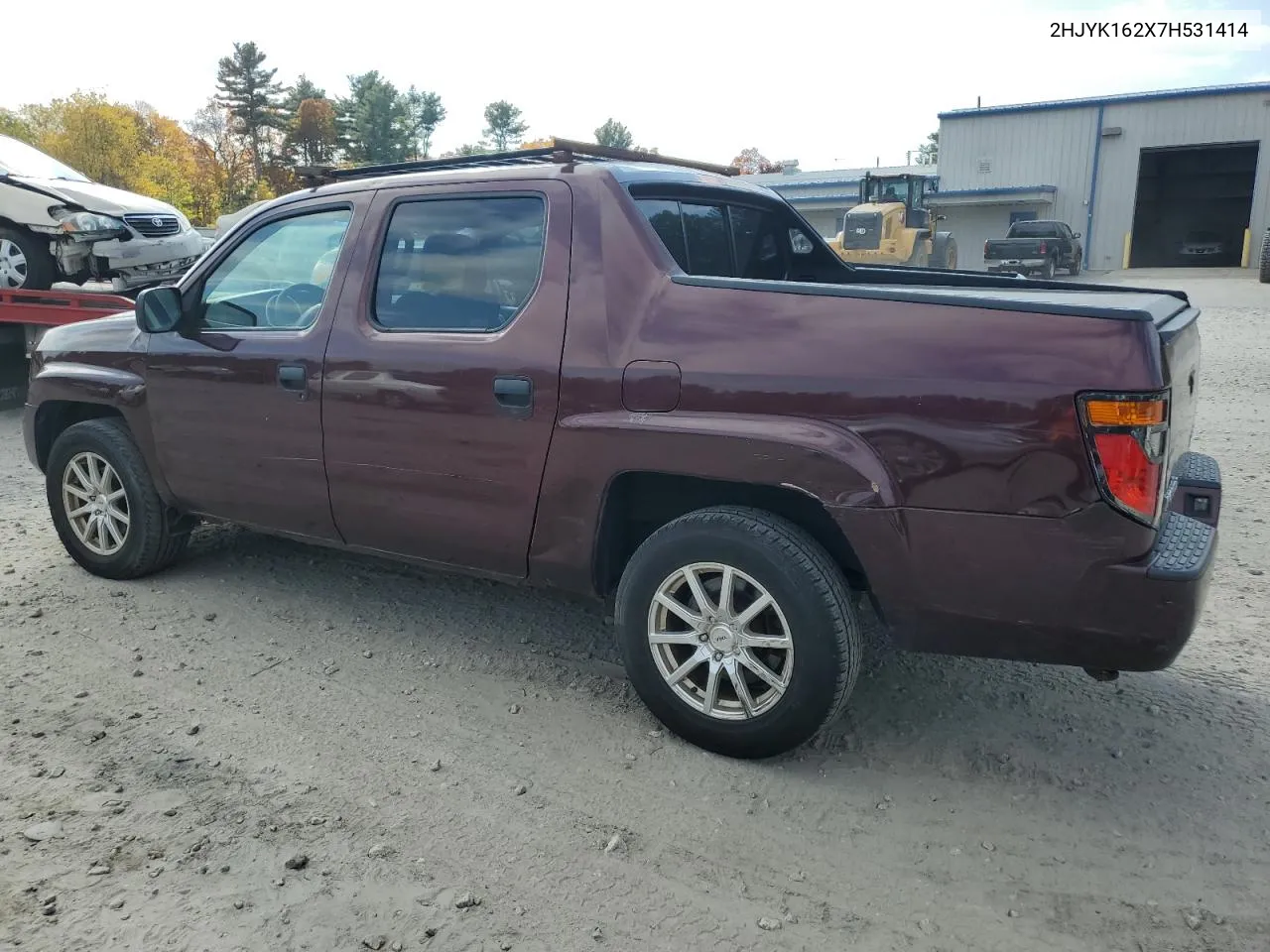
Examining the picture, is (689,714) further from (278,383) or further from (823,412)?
(278,383)

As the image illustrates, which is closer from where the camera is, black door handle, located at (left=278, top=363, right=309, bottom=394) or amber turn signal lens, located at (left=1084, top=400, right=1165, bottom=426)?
amber turn signal lens, located at (left=1084, top=400, right=1165, bottom=426)

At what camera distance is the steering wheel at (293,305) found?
404 centimetres

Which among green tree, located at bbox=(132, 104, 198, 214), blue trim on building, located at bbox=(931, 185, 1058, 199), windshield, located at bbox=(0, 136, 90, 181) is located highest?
green tree, located at bbox=(132, 104, 198, 214)

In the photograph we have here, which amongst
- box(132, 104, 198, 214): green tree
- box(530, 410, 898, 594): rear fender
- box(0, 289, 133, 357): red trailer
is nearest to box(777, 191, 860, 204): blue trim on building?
box(132, 104, 198, 214): green tree

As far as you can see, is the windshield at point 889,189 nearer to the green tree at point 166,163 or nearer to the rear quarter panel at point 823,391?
the rear quarter panel at point 823,391

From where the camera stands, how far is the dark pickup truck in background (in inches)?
1114

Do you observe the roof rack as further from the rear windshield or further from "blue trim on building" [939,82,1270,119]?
"blue trim on building" [939,82,1270,119]

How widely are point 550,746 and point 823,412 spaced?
4.75ft

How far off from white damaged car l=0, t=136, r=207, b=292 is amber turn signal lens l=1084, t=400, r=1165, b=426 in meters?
10.3

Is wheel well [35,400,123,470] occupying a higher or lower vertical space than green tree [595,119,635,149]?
lower

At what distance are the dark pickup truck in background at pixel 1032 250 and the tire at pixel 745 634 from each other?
27000 millimetres

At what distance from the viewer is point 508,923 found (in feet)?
8.13

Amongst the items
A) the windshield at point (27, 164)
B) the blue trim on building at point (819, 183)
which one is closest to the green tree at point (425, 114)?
the blue trim on building at point (819, 183)

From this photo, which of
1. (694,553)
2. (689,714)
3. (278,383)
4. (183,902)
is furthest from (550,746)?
(278,383)
